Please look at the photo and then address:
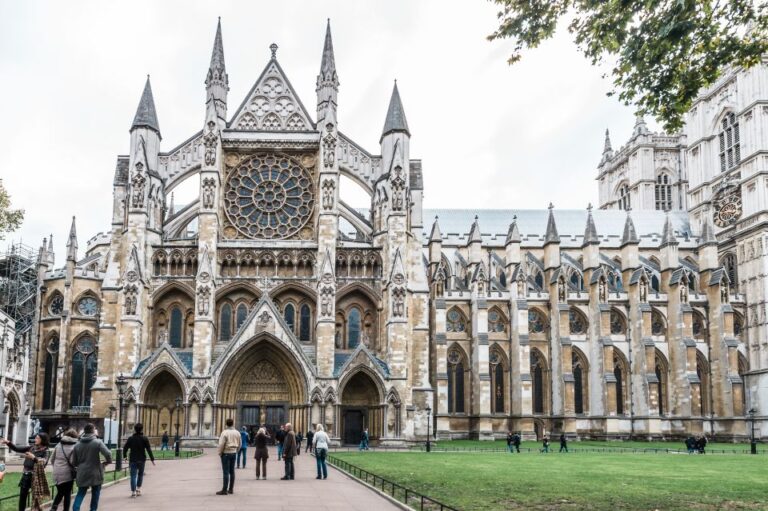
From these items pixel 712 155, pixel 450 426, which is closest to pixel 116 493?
pixel 450 426

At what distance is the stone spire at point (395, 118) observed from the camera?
4703cm

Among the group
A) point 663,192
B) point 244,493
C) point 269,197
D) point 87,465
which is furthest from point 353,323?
point 663,192

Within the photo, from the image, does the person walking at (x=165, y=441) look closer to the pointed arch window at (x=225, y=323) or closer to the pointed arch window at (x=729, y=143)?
the pointed arch window at (x=225, y=323)

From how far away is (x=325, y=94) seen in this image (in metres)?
47.2

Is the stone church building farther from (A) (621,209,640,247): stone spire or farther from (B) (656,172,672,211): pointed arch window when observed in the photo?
(B) (656,172,672,211): pointed arch window

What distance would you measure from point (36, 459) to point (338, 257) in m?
31.8

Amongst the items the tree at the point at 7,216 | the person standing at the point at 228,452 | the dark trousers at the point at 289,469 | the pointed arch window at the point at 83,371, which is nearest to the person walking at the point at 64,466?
the person standing at the point at 228,452

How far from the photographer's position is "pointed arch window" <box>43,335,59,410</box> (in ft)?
174

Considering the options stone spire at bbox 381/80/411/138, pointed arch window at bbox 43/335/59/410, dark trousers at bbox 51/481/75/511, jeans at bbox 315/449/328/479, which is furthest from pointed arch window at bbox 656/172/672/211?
dark trousers at bbox 51/481/75/511

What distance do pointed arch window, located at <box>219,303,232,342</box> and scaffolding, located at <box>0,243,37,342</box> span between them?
16696 millimetres

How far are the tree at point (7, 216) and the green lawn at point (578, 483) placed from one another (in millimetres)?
19260

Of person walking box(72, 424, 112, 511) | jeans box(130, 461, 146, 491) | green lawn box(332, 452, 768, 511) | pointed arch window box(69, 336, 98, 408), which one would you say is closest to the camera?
person walking box(72, 424, 112, 511)

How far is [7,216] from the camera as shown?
37781 mm

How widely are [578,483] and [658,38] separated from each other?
12.5 m
